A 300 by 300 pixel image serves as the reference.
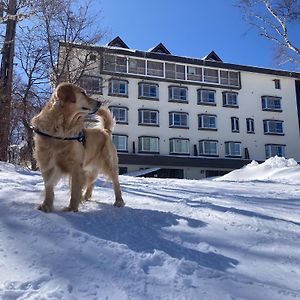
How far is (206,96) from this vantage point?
3697 cm

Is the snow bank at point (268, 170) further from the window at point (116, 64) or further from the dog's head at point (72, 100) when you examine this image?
the window at point (116, 64)

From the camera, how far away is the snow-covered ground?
203 cm

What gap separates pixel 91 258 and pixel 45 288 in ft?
1.52

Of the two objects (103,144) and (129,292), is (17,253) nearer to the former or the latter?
(129,292)

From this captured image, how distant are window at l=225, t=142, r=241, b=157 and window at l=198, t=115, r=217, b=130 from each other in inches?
86.3

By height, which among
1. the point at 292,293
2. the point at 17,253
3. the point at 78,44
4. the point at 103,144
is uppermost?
the point at 78,44

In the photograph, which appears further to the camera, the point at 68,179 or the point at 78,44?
the point at 78,44

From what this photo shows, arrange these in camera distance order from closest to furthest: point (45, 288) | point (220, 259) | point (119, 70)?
point (45, 288) < point (220, 259) < point (119, 70)

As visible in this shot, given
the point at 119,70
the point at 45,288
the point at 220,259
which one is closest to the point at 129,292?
the point at 45,288

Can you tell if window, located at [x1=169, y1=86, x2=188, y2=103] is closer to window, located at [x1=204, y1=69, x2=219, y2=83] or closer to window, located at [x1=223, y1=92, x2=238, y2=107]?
window, located at [x1=204, y1=69, x2=219, y2=83]

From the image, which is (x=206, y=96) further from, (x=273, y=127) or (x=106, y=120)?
(x=106, y=120)

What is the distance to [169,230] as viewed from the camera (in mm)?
3174

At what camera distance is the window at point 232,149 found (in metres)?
36.2

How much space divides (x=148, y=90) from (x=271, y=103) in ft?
45.1
